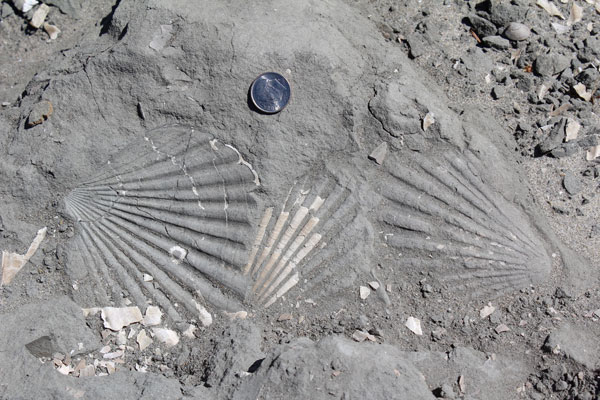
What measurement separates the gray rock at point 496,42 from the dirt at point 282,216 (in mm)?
526

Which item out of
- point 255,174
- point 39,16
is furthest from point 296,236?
point 39,16

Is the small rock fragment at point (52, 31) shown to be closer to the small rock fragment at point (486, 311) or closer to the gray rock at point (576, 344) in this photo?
the small rock fragment at point (486, 311)

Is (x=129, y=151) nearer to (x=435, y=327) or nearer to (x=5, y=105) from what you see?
(x=5, y=105)

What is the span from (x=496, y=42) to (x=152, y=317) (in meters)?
2.35

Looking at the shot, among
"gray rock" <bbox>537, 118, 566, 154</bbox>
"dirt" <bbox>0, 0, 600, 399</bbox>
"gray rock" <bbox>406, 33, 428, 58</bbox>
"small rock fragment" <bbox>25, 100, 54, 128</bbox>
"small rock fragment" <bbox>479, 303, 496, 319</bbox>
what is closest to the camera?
"dirt" <bbox>0, 0, 600, 399</bbox>

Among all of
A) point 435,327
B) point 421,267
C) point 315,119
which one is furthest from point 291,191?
point 435,327

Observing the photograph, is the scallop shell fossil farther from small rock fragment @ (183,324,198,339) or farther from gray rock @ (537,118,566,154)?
gray rock @ (537,118,566,154)

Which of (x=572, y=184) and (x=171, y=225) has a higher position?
(x=572, y=184)

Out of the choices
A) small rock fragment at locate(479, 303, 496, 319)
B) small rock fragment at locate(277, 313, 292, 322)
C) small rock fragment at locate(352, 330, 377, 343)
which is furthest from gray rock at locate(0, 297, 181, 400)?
small rock fragment at locate(479, 303, 496, 319)

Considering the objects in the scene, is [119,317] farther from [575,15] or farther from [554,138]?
[575,15]

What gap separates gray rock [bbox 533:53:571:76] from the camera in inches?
135

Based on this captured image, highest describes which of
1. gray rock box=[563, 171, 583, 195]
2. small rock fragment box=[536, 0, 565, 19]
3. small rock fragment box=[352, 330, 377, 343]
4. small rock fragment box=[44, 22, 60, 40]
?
small rock fragment box=[536, 0, 565, 19]

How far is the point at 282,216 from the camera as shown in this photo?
2.89 metres

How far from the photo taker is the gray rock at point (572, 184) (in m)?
3.15
